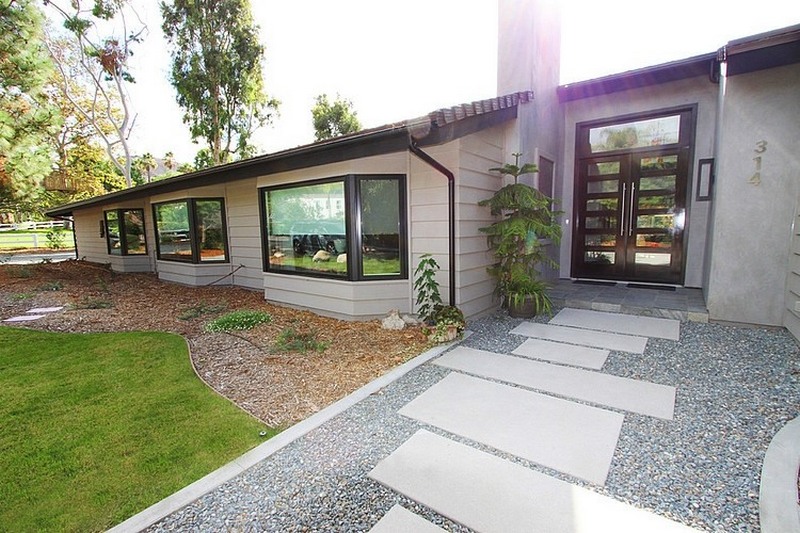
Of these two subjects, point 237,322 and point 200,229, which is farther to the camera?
point 200,229

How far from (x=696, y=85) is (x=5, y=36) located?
16.1m

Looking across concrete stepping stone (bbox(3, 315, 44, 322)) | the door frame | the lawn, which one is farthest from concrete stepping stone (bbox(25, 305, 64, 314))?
the lawn

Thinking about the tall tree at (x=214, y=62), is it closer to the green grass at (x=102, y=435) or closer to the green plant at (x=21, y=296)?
the green plant at (x=21, y=296)

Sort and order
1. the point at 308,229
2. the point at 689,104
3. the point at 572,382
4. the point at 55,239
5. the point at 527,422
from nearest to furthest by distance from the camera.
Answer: the point at 527,422 < the point at 572,382 < the point at 689,104 < the point at 308,229 < the point at 55,239

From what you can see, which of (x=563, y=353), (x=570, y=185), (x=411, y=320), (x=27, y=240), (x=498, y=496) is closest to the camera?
(x=498, y=496)

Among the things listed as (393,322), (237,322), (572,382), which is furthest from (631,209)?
(237,322)

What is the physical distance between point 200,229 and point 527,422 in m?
8.11

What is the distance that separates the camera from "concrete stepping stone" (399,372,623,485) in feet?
7.11

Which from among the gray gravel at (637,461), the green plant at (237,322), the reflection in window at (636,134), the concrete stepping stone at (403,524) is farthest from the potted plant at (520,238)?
the concrete stepping stone at (403,524)

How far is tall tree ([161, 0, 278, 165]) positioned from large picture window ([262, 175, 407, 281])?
38.7 feet

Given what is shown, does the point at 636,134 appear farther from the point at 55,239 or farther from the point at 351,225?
the point at 55,239

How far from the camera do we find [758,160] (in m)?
4.06

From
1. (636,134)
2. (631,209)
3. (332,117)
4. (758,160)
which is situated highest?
(332,117)

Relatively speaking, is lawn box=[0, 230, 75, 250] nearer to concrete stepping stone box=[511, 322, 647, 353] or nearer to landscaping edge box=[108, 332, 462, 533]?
landscaping edge box=[108, 332, 462, 533]
